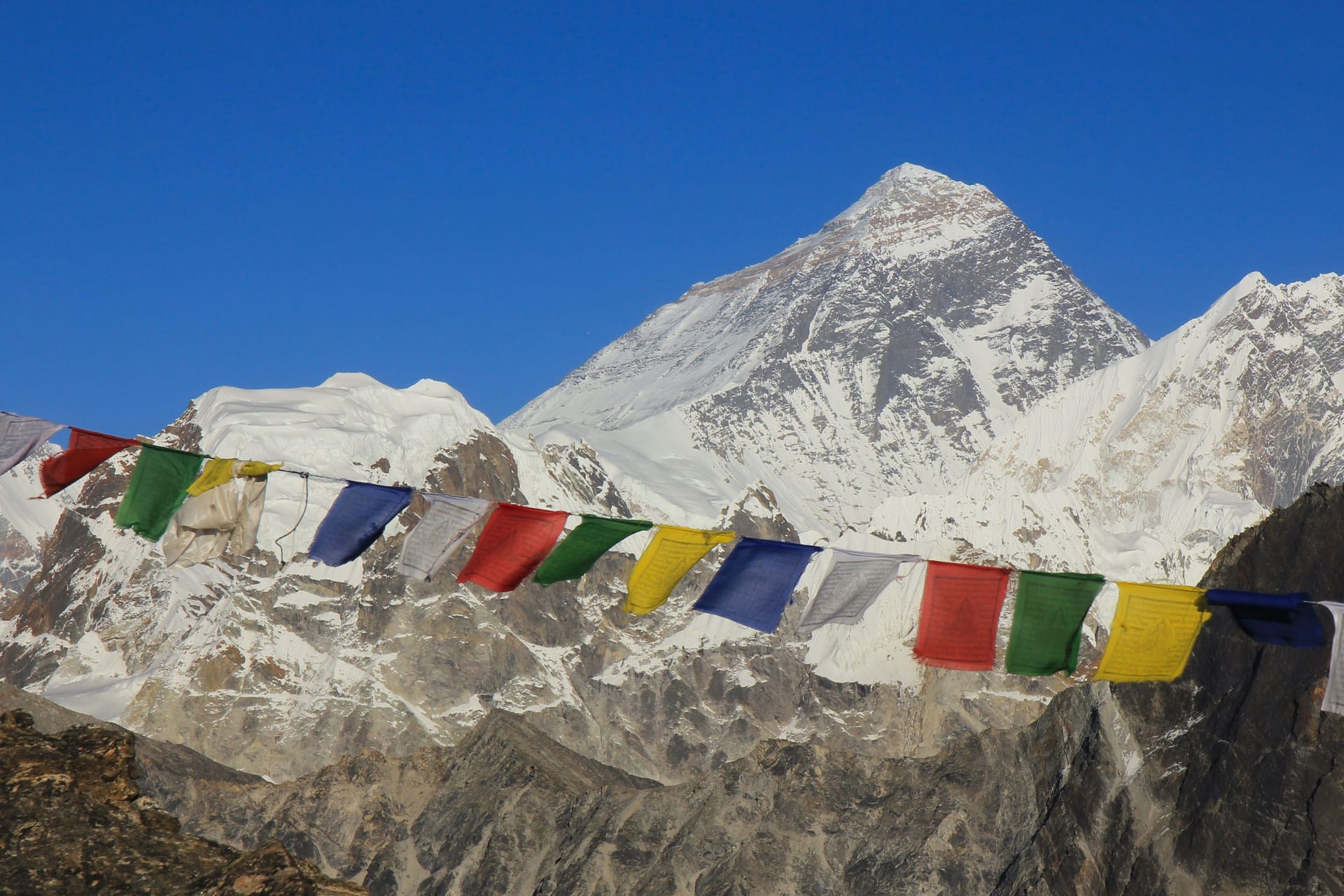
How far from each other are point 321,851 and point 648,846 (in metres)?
30.9

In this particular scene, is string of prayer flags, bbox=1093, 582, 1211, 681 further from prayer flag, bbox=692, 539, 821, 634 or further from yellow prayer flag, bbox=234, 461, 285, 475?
yellow prayer flag, bbox=234, 461, 285, 475

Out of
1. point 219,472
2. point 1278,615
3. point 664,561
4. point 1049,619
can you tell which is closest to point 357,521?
point 219,472

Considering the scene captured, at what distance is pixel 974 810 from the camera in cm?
8369

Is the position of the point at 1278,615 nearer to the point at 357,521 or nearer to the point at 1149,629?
the point at 1149,629

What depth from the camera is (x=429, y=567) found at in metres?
29.8

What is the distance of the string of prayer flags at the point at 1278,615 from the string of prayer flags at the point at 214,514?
51.9 feet

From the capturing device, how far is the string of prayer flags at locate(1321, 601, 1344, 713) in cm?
2273

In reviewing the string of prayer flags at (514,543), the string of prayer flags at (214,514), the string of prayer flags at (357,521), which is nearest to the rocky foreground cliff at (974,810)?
the string of prayer flags at (514,543)

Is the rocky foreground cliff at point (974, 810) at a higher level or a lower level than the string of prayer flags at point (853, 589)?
higher

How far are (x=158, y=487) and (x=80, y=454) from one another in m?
1.40

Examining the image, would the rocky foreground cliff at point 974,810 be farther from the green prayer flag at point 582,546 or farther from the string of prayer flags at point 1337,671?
the string of prayer flags at point 1337,671

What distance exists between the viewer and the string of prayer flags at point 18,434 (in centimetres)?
2961

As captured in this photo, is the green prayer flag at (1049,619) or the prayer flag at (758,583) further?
the prayer flag at (758,583)

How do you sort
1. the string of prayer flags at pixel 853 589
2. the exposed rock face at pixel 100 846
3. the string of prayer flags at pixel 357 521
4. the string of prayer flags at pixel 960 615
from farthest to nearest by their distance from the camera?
1. the string of prayer flags at pixel 357 521
2. the string of prayer flags at pixel 853 589
3. the string of prayer flags at pixel 960 615
4. the exposed rock face at pixel 100 846
